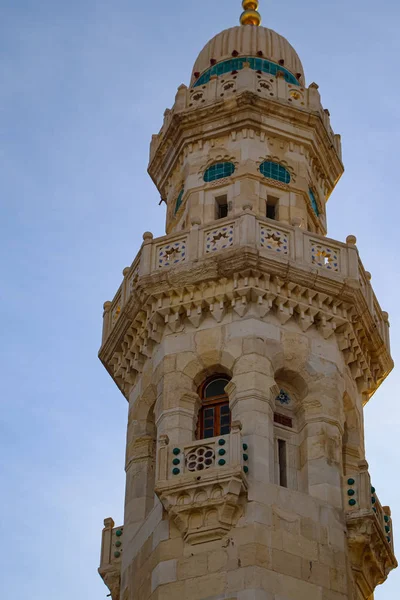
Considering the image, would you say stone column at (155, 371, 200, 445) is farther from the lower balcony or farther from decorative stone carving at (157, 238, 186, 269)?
decorative stone carving at (157, 238, 186, 269)

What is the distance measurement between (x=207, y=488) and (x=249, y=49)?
1221 centimetres

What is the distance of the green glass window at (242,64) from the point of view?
30.5 meters

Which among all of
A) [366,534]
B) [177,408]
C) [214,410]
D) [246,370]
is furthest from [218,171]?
[366,534]

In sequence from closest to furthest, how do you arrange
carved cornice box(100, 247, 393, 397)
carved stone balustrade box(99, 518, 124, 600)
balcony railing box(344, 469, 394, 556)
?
balcony railing box(344, 469, 394, 556), carved stone balustrade box(99, 518, 124, 600), carved cornice box(100, 247, 393, 397)

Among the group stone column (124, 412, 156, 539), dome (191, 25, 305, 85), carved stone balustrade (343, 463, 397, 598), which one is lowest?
carved stone balustrade (343, 463, 397, 598)

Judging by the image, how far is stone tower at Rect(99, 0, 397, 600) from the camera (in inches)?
886

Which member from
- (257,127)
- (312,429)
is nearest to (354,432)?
(312,429)

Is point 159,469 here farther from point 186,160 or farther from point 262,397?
point 186,160

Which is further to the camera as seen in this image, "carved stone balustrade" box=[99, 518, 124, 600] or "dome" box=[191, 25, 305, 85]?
"dome" box=[191, 25, 305, 85]

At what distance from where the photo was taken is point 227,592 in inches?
855

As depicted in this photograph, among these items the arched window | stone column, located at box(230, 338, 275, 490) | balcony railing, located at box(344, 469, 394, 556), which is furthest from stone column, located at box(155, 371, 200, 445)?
balcony railing, located at box(344, 469, 394, 556)

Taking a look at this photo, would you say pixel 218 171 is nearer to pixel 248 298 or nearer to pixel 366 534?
pixel 248 298

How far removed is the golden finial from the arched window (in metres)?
11.1

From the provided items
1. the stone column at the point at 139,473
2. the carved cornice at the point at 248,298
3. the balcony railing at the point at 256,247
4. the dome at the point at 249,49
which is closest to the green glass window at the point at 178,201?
the balcony railing at the point at 256,247
